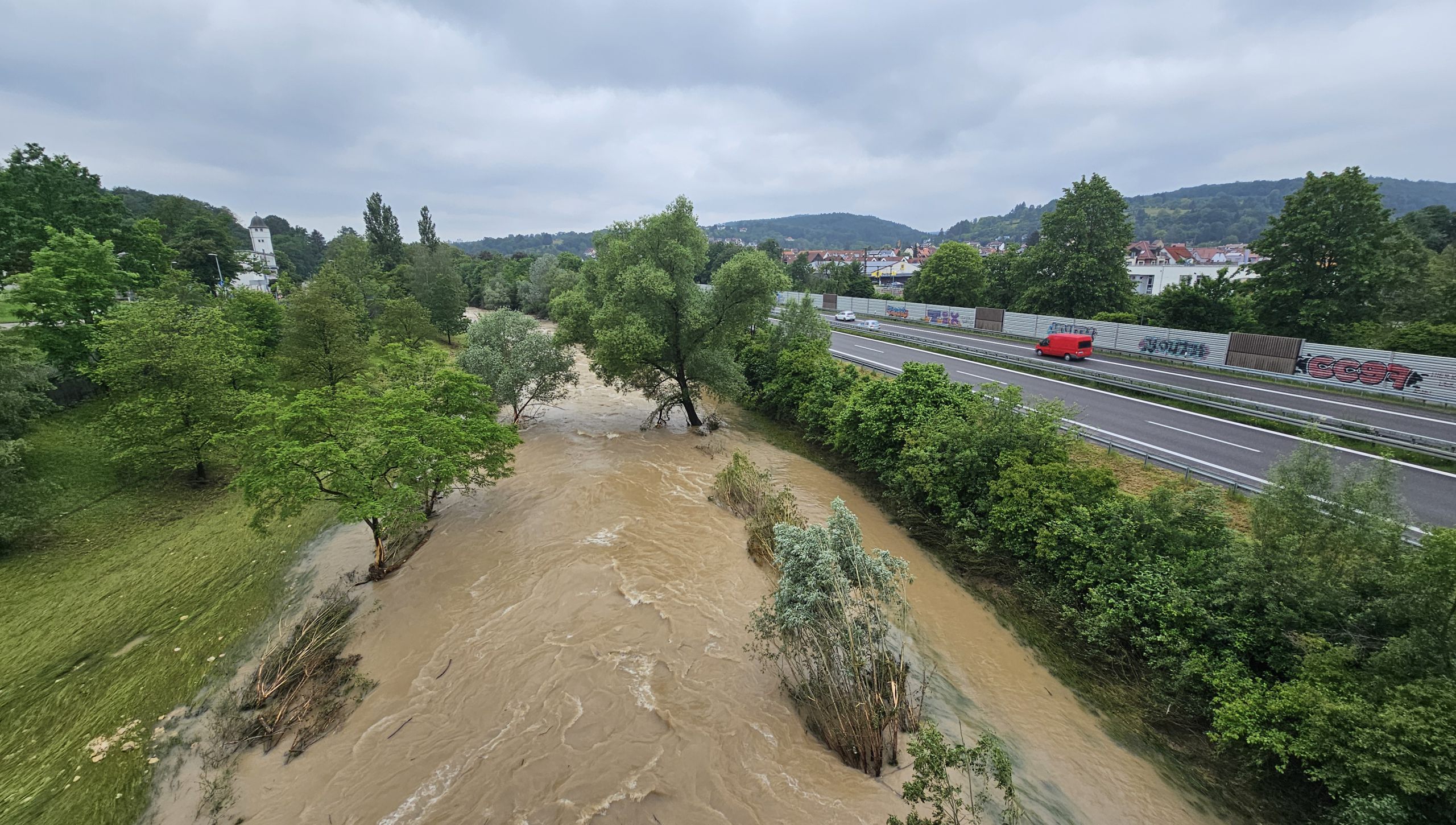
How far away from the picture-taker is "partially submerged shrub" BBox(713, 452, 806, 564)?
15.1 metres

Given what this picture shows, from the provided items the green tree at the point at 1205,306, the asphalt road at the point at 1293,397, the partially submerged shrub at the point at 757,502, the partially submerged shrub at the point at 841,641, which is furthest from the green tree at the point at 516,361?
the green tree at the point at 1205,306

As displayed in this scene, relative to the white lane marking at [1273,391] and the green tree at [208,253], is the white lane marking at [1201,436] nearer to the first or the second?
the white lane marking at [1273,391]

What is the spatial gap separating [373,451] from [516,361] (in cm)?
1390

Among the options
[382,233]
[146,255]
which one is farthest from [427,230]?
[146,255]

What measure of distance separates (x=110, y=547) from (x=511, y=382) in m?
14.0

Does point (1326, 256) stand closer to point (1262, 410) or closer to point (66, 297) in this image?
point (1262, 410)

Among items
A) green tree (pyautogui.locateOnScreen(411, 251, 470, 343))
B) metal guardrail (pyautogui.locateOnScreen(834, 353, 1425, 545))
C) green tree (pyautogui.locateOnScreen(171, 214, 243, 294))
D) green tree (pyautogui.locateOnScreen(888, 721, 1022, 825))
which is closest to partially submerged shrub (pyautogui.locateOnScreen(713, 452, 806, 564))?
green tree (pyautogui.locateOnScreen(888, 721, 1022, 825))

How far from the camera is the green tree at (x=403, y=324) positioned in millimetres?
37688

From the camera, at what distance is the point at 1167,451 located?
18109 millimetres

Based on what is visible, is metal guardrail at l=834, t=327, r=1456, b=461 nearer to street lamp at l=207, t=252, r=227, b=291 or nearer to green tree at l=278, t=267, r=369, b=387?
green tree at l=278, t=267, r=369, b=387

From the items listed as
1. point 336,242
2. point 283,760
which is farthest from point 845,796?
point 336,242

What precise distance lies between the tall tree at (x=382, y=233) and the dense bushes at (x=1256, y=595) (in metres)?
81.8

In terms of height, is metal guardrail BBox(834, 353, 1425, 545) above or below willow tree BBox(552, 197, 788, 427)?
below

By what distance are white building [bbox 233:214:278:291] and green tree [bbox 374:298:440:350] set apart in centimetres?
3206
